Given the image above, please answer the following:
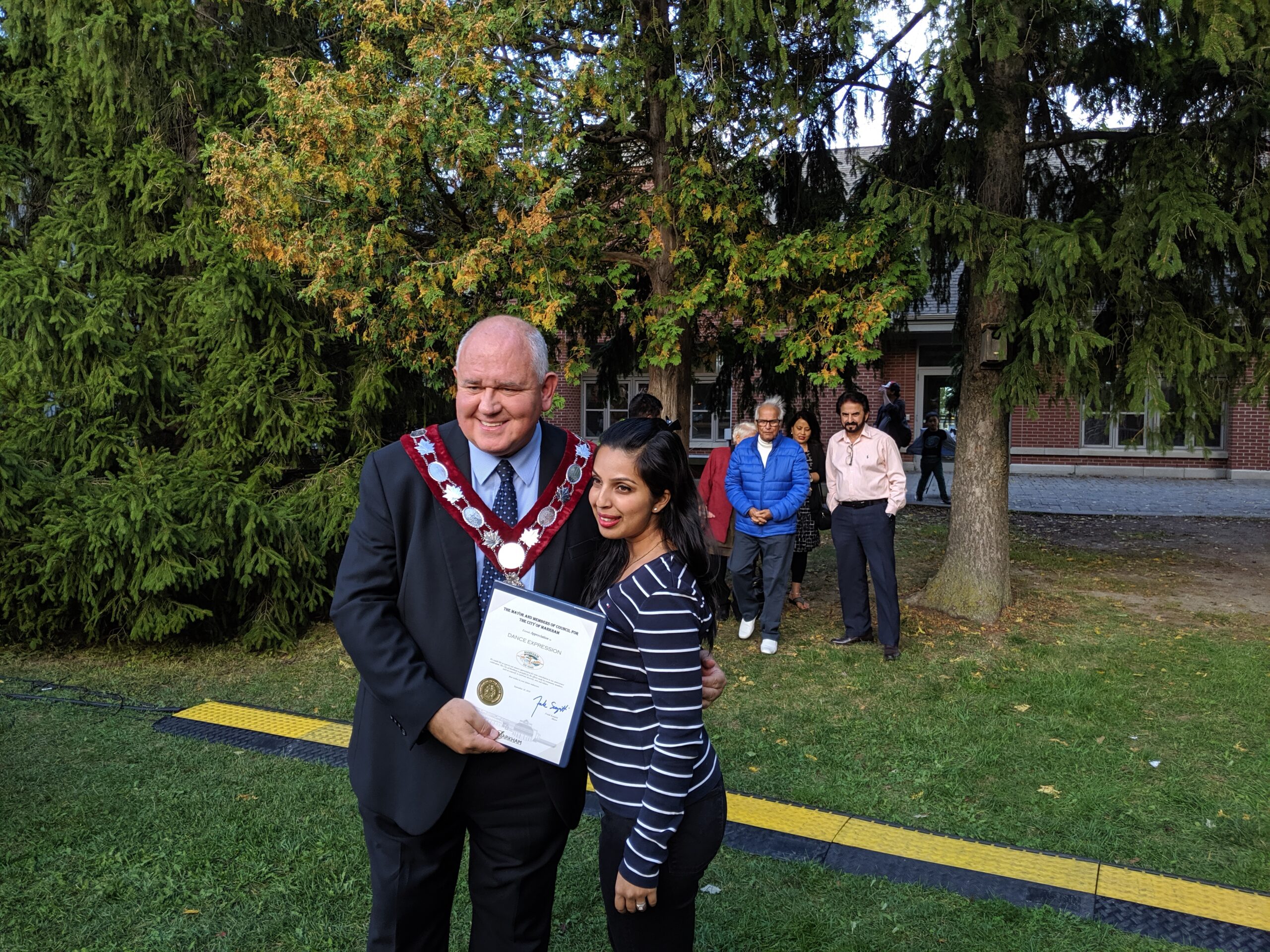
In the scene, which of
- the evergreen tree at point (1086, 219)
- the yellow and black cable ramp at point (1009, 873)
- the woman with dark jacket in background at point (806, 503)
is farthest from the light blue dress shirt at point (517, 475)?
the woman with dark jacket in background at point (806, 503)

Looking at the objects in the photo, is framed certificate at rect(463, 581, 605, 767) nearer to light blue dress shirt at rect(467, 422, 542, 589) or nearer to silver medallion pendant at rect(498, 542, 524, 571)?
silver medallion pendant at rect(498, 542, 524, 571)

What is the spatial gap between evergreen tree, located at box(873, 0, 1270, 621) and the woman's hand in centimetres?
567

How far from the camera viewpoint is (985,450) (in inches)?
335

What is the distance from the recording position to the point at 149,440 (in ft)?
27.2

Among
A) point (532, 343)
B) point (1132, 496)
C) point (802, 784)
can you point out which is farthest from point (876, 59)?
point (1132, 496)

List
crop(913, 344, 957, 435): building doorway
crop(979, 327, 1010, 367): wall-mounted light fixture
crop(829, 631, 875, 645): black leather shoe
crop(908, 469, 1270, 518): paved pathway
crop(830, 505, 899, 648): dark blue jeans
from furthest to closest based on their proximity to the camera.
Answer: crop(913, 344, 957, 435): building doorway → crop(908, 469, 1270, 518): paved pathway → crop(979, 327, 1010, 367): wall-mounted light fixture → crop(829, 631, 875, 645): black leather shoe → crop(830, 505, 899, 648): dark blue jeans

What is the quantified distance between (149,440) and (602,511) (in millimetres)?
7357

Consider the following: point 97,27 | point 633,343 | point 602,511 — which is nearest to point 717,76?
point 633,343

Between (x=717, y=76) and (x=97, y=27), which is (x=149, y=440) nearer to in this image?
(x=97, y=27)

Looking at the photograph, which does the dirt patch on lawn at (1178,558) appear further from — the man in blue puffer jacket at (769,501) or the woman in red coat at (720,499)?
the woman in red coat at (720,499)

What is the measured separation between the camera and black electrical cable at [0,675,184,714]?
6.15 meters

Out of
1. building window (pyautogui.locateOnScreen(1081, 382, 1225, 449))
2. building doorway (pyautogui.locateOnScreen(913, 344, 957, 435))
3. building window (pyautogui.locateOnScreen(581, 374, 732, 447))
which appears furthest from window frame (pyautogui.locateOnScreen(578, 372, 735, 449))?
building window (pyautogui.locateOnScreen(1081, 382, 1225, 449))

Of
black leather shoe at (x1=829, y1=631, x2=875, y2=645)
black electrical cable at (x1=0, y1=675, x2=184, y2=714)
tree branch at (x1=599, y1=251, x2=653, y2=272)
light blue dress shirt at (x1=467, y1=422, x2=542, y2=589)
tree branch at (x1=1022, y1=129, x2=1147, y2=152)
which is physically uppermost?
tree branch at (x1=1022, y1=129, x2=1147, y2=152)

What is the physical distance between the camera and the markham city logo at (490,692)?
7.10ft
